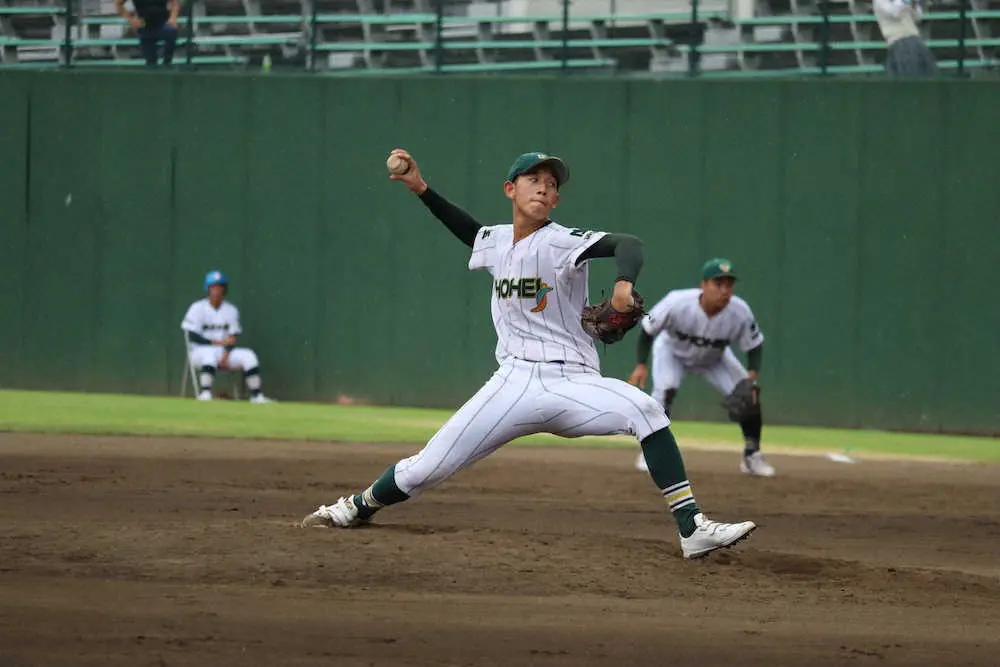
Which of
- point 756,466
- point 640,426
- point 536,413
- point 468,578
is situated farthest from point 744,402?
point 468,578

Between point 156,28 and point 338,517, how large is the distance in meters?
12.8

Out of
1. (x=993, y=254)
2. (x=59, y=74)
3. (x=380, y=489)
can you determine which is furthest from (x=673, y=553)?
(x=59, y=74)

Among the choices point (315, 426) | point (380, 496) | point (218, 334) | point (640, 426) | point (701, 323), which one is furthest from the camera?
point (218, 334)

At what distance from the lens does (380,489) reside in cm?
761

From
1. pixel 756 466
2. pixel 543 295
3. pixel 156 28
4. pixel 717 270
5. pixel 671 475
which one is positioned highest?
pixel 156 28

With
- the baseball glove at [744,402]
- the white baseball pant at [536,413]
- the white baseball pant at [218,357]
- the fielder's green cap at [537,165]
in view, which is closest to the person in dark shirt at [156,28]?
the white baseball pant at [218,357]

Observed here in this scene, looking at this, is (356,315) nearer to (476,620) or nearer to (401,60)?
(401,60)

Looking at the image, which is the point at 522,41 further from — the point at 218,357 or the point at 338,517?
the point at 338,517

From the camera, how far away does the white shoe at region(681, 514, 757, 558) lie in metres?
7.21

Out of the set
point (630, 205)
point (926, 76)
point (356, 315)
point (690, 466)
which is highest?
point (926, 76)

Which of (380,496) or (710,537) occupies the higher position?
(380,496)

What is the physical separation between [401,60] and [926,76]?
619 cm

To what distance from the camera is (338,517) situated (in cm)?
783

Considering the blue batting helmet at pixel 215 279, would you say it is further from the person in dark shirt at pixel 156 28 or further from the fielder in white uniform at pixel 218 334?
the person in dark shirt at pixel 156 28
